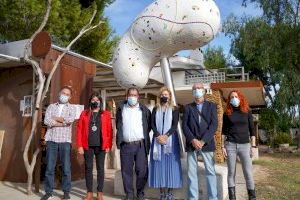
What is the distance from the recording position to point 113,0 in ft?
56.7

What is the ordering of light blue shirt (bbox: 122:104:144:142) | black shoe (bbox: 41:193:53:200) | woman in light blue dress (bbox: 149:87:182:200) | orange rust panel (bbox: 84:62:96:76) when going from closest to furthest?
woman in light blue dress (bbox: 149:87:182:200)
light blue shirt (bbox: 122:104:144:142)
black shoe (bbox: 41:193:53:200)
orange rust panel (bbox: 84:62:96:76)

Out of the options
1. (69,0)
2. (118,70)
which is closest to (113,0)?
(69,0)

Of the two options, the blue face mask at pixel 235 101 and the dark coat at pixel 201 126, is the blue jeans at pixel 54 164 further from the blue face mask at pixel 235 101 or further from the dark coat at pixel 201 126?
the blue face mask at pixel 235 101

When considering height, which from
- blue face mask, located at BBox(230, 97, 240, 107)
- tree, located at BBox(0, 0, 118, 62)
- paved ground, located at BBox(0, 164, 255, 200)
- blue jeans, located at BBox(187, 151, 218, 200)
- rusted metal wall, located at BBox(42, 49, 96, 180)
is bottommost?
paved ground, located at BBox(0, 164, 255, 200)

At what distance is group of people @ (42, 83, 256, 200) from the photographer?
5.57 metres

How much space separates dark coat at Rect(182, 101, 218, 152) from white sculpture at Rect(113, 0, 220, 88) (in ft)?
3.71

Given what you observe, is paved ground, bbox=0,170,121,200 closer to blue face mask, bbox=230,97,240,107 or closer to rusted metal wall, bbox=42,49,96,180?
rusted metal wall, bbox=42,49,96,180

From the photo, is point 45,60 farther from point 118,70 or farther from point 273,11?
point 273,11

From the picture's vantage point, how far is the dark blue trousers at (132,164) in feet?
19.1

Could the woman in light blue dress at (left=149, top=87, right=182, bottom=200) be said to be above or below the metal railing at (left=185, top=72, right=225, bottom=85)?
below

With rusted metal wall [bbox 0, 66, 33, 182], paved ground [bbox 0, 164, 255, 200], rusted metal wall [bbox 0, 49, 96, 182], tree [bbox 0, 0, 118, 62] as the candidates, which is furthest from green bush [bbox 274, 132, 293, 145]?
rusted metal wall [bbox 0, 66, 33, 182]

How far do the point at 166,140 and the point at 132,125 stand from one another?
1.85 ft

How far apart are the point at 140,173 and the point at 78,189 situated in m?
1.93

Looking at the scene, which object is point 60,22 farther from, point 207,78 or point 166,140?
point 166,140
